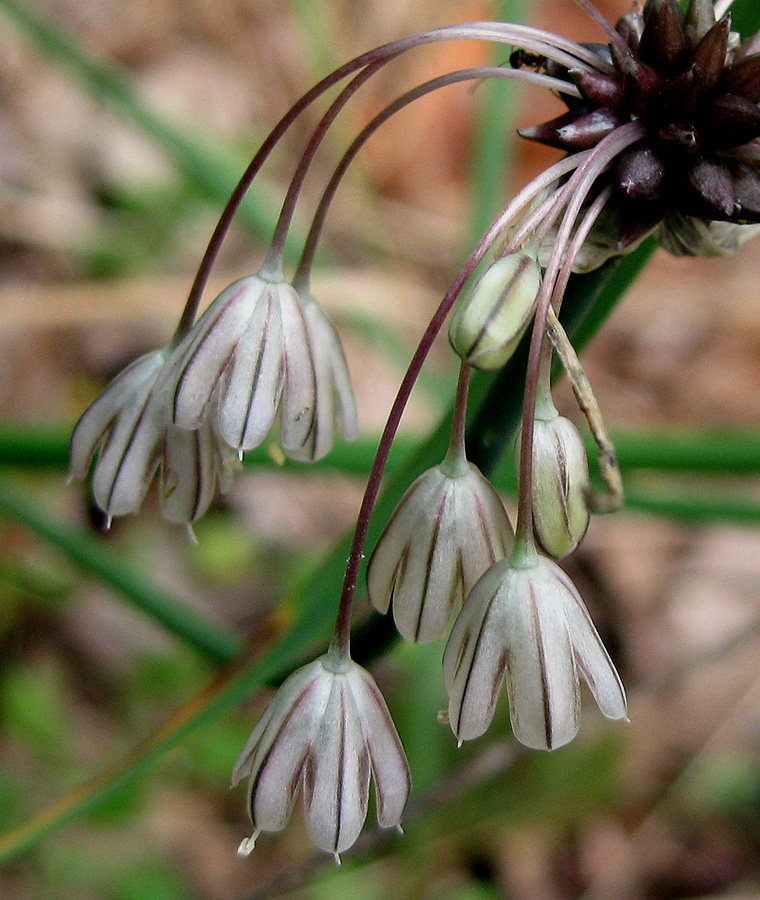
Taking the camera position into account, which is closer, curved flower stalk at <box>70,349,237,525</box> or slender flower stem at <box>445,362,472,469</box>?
slender flower stem at <box>445,362,472,469</box>

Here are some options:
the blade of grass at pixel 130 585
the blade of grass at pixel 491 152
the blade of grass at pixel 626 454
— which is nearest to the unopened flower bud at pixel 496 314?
the blade of grass at pixel 626 454

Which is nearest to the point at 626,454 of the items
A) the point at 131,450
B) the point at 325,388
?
the point at 325,388

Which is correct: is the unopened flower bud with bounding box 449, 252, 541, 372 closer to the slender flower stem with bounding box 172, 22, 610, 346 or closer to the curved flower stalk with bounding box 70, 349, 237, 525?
the slender flower stem with bounding box 172, 22, 610, 346

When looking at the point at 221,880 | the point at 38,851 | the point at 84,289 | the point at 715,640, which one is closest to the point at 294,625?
the point at 38,851

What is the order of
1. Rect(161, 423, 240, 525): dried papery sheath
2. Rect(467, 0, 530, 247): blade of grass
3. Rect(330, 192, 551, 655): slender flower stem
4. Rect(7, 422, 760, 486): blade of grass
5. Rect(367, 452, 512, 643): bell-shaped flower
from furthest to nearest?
1. Rect(467, 0, 530, 247): blade of grass
2. Rect(7, 422, 760, 486): blade of grass
3. Rect(161, 423, 240, 525): dried papery sheath
4. Rect(367, 452, 512, 643): bell-shaped flower
5. Rect(330, 192, 551, 655): slender flower stem

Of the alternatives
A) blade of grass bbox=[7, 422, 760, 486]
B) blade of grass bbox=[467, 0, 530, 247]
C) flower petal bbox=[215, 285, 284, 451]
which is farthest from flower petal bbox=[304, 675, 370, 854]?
blade of grass bbox=[467, 0, 530, 247]

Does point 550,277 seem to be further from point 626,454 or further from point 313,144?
point 626,454
